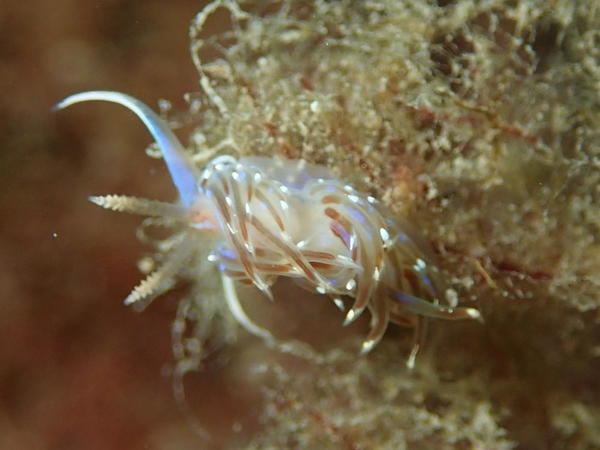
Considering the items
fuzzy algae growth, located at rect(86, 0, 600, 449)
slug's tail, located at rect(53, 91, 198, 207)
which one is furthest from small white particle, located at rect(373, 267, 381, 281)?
slug's tail, located at rect(53, 91, 198, 207)

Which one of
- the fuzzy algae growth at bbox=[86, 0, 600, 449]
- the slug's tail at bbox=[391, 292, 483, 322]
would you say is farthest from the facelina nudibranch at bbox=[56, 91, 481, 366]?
the fuzzy algae growth at bbox=[86, 0, 600, 449]

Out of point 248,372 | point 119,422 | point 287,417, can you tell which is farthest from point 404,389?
point 119,422

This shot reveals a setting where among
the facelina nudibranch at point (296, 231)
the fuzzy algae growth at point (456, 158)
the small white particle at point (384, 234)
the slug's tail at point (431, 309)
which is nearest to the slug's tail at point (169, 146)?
the facelina nudibranch at point (296, 231)

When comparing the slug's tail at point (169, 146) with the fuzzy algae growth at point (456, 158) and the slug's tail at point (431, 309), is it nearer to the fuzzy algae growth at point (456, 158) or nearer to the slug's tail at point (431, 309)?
the fuzzy algae growth at point (456, 158)

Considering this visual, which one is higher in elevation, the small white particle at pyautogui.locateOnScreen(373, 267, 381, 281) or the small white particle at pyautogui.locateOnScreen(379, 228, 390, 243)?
the small white particle at pyautogui.locateOnScreen(379, 228, 390, 243)

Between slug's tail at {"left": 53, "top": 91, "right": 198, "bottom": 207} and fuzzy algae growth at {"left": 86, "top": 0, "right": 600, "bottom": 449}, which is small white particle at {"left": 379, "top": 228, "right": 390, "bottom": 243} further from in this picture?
slug's tail at {"left": 53, "top": 91, "right": 198, "bottom": 207}

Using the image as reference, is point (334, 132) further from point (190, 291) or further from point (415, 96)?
point (190, 291)

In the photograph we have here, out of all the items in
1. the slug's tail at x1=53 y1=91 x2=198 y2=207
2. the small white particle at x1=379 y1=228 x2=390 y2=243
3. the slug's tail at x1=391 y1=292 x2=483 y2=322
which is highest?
the slug's tail at x1=53 y1=91 x2=198 y2=207

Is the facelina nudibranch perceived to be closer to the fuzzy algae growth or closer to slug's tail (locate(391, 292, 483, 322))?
slug's tail (locate(391, 292, 483, 322))
